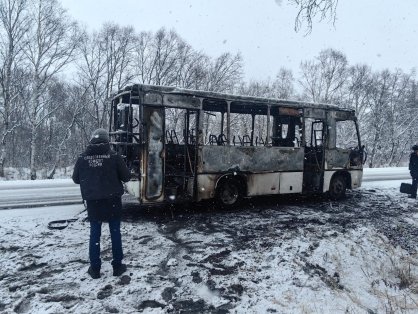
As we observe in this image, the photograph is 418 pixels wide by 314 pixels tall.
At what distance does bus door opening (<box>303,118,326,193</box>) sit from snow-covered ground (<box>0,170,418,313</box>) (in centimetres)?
190

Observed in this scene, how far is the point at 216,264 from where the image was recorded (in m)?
5.04

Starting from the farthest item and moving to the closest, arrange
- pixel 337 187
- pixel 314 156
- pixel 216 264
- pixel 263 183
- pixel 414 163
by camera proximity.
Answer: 1. pixel 414 163
2. pixel 337 187
3. pixel 314 156
4. pixel 263 183
5. pixel 216 264

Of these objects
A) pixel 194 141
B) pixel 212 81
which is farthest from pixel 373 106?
pixel 194 141

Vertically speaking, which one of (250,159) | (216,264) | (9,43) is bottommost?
(216,264)

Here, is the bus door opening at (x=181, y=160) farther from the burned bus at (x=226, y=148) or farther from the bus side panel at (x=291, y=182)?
the bus side panel at (x=291, y=182)

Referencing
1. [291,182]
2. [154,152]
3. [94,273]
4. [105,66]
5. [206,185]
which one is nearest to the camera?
[94,273]

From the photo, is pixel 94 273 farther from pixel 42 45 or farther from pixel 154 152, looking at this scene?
pixel 42 45

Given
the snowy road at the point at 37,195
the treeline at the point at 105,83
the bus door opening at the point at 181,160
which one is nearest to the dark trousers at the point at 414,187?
the bus door opening at the point at 181,160

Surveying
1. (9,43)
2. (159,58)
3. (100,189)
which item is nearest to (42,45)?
(9,43)

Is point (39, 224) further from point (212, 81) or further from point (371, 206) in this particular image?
point (212, 81)

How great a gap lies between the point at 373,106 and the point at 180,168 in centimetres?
3545

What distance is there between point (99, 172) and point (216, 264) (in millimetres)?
2114

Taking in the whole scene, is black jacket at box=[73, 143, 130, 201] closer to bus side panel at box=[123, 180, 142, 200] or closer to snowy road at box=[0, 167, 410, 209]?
bus side panel at box=[123, 180, 142, 200]

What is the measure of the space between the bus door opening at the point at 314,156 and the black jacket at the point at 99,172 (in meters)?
6.75
